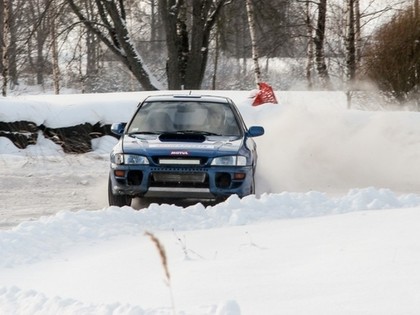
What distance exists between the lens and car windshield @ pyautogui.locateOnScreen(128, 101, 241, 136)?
34.6 ft

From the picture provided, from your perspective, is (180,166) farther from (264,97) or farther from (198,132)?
(264,97)

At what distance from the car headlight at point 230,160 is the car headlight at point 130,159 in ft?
2.75

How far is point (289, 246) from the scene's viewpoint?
6.21 m

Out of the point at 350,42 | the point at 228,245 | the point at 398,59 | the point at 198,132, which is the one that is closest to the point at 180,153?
the point at 198,132

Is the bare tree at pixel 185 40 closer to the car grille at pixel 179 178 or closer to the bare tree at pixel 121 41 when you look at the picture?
the bare tree at pixel 121 41

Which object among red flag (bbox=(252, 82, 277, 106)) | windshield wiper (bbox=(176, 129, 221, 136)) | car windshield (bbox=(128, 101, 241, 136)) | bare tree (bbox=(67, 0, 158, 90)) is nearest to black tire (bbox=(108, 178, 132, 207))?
car windshield (bbox=(128, 101, 241, 136))

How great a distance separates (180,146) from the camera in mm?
9641

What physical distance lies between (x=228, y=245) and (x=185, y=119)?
14.2ft

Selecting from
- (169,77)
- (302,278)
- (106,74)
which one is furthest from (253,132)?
(106,74)

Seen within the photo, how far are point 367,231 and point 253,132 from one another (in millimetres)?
4366

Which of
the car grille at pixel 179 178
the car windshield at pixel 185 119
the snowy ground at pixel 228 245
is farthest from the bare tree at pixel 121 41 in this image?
the car grille at pixel 179 178

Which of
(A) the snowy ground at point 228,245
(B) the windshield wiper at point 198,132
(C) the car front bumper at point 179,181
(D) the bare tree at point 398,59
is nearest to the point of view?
(A) the snowy ground at point 228,245

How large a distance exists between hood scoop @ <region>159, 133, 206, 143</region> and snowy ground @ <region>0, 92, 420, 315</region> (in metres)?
1.48

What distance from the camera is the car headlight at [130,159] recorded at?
31.4 ft
